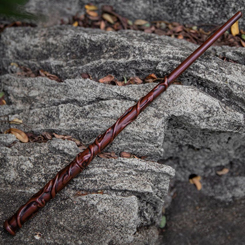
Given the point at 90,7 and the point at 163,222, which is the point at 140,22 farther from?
the point at 163,222

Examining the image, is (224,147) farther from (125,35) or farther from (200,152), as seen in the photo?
(125,35)

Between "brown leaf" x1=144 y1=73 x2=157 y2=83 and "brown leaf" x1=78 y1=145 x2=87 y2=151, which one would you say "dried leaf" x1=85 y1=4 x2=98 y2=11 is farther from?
"brown leaf" x1=78 y1=145 x2=87 y2=151

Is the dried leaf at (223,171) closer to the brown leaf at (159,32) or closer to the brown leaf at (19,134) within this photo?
the brown leaf at (159,32)

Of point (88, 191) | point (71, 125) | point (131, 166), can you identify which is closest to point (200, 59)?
point (131, 166)

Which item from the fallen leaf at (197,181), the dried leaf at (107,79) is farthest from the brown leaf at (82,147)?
the fallen leaf at (197,181)

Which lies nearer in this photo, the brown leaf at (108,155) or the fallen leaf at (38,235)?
the fallen leaf at (38,235)

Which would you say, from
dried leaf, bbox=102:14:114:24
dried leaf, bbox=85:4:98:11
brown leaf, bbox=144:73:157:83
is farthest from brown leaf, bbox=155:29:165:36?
dried leaf, bbox=85:4:98:11

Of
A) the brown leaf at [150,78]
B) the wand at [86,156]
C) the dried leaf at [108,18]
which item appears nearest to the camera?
the wand at [86,156]
